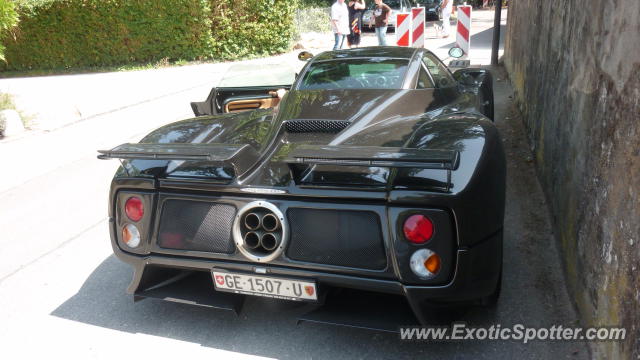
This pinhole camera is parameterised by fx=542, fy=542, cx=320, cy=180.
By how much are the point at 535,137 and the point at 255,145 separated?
3.23 meters

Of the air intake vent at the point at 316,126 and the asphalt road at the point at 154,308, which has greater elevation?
the air intake vent at the point at 316,126

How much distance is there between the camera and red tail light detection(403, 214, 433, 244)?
2420 millimetres

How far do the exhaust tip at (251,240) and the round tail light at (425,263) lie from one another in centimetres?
75

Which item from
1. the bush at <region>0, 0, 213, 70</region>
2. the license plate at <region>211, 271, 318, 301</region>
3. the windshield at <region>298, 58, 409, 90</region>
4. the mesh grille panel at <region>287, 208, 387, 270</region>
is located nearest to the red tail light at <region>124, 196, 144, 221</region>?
the license plate at <region>211, 271, 318, 301</region>

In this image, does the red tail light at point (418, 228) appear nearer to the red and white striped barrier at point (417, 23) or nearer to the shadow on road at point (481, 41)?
the red and white striped barrier at point (417, 23)

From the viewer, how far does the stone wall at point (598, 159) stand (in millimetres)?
2211

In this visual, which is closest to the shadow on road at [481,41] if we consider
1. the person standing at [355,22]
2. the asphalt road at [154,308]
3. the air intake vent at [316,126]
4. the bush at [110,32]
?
the person standing at [355,22]

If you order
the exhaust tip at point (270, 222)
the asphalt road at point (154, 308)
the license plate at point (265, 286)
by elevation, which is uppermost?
the exhaust tip at point (270, 222)

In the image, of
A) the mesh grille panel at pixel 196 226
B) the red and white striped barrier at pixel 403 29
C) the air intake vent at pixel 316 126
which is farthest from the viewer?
the red and white striped barrier at pixel 403 29

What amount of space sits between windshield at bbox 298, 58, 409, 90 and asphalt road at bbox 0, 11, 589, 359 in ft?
4.81

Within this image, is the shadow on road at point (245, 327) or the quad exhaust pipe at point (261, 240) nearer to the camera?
the quad exhaust pipe at point (261, 240)

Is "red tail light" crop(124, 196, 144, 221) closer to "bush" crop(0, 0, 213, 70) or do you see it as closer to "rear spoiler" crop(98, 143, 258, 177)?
"rear spoiler" crop(98, 143, 258, 177)

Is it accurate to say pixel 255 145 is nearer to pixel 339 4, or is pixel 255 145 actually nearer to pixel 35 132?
pixel 35 132

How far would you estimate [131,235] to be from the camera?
9.57 ft
